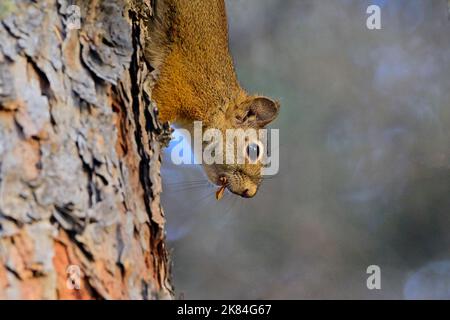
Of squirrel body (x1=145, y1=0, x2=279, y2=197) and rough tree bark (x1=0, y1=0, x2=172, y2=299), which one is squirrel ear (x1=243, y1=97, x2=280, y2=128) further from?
rough tree bark (x1=0, y1=0, x2=172, y2=299)

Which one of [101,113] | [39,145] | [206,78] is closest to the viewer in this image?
[39,145]

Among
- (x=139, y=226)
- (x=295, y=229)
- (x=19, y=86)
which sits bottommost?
(x=295, y=229)

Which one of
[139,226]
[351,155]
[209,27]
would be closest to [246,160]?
[209,27]

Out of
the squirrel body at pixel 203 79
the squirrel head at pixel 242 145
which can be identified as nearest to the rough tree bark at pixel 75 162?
the squirrel body at pixel 203 79

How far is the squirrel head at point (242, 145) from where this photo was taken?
2.69 m

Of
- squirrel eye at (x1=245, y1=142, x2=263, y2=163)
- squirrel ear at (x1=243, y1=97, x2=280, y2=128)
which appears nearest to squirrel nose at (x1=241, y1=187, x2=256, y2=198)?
squirrel eye at (x1=245, y1=142, x2=263, y2=163)

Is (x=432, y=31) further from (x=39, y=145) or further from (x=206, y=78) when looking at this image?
(x=39, y=145)

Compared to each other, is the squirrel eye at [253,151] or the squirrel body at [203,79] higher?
the squirrel body at [203,79]

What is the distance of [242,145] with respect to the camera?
2748 millimetres

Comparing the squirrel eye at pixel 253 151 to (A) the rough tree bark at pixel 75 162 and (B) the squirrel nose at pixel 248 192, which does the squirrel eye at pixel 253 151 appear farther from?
(A) the rough tree bark at pixel 75 162

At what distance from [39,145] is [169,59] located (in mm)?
1069

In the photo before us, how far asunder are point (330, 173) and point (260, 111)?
78 centimetres

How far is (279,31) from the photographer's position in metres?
3.54

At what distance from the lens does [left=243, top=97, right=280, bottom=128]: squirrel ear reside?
2748 millimetres
